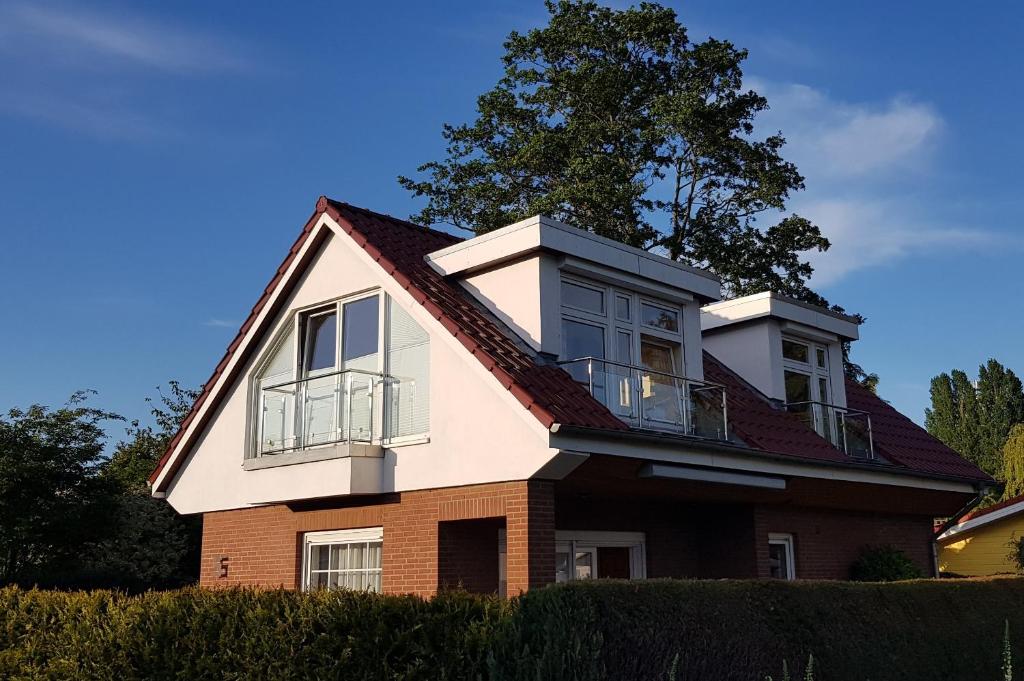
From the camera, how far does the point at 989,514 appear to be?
2280 cm

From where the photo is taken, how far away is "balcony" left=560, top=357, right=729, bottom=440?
13.0 metres

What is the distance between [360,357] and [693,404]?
474 centimetres

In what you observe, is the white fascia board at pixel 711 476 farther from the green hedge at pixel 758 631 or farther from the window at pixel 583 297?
the window at pixel 583 297

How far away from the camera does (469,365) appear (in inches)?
485

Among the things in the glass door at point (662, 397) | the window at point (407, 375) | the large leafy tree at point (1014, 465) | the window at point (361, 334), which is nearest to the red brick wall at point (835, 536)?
the glass door at point (662, 397)

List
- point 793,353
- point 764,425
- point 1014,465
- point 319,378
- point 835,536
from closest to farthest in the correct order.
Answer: point 319,378
point 764,425
point 835,536
point 793,353
point 1014,465

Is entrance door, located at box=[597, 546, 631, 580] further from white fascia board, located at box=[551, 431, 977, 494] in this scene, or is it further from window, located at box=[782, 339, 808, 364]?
window, located at box=[782, 339, 808, 364]

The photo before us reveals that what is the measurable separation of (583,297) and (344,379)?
138 inches

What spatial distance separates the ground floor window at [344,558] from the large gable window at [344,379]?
53.1 inches

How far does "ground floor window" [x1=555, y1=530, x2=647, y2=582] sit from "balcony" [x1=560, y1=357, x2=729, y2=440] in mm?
1995

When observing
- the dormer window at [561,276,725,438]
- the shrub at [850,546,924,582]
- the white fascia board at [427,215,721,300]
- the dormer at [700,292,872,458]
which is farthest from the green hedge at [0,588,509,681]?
the shrub at [850,546,924,582]

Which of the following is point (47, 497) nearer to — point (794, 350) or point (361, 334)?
point (361, 334)

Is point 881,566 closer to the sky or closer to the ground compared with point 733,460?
closer to the ground

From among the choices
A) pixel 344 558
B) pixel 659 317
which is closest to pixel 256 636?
pixel 344 558
